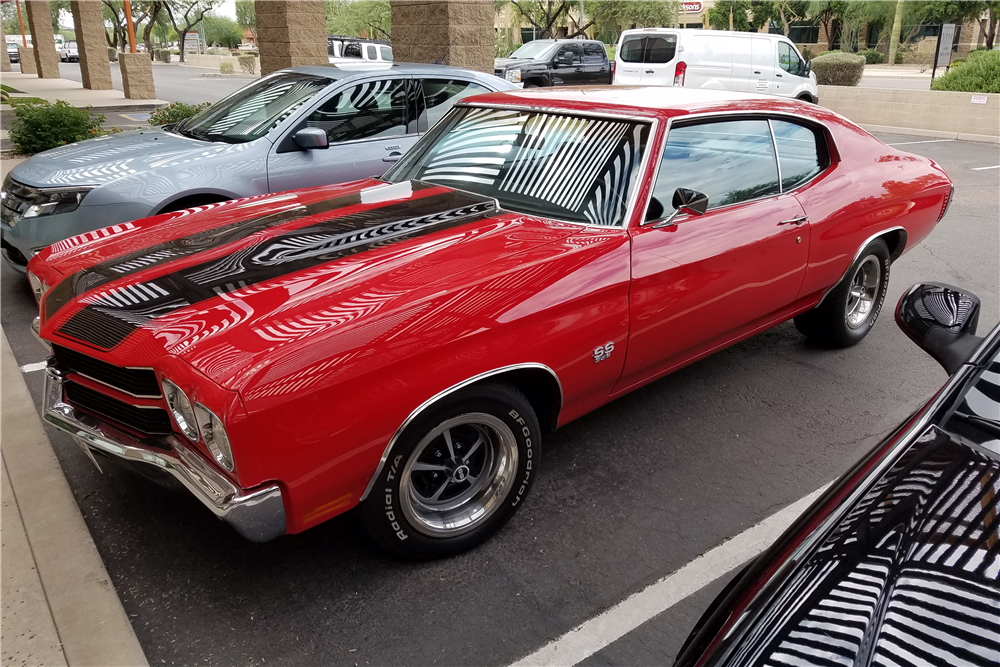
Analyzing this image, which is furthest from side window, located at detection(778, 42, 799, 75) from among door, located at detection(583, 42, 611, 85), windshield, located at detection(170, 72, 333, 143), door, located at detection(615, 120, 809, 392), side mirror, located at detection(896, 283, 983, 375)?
side mirror, located at detection(896, 283, 983, 375)

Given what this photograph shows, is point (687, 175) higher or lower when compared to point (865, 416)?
higher

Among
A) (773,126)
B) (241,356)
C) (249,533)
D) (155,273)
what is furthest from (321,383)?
(773,126)

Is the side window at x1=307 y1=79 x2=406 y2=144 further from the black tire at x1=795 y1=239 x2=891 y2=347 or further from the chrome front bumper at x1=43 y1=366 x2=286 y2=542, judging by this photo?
the chrome front bumper at x1=43 y1=366 x2=286 y2=542

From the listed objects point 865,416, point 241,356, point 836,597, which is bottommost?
point 865,416

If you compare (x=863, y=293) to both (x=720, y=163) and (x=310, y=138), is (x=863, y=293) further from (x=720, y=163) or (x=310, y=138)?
(x=310, y=138)

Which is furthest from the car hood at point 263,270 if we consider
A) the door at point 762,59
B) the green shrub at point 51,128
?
the door at point 762,59

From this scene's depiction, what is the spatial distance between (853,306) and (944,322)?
2.91 m

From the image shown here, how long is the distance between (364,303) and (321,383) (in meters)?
0.37

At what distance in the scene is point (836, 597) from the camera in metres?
1.50

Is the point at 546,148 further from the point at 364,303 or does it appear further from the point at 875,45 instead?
the point at 875,45

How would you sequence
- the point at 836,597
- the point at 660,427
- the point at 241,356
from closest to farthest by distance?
the point at 836,597 → the point at 241,356 → the point at 660,427

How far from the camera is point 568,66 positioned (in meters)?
20.8

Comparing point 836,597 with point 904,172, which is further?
point 904,172

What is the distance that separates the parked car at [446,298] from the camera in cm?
239
